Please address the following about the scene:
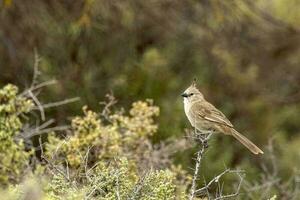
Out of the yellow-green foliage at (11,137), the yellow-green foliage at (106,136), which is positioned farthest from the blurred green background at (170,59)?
the yellow-green foliage at (11,137)

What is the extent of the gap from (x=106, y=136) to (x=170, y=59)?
809cm

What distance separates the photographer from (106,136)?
10.2 meters

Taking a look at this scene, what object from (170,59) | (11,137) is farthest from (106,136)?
(170,59)

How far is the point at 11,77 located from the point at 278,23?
4.92 meters

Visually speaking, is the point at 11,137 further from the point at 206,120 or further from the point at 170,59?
the point at 170,59

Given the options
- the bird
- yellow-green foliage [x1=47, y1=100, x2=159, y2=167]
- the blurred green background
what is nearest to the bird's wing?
the bird

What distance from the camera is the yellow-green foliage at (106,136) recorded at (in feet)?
32.1

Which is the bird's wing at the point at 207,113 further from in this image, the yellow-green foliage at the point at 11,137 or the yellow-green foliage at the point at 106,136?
the yellow-green foliage at the point at 11,137

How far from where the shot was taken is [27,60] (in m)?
16.5

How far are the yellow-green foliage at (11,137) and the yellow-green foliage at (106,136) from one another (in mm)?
303

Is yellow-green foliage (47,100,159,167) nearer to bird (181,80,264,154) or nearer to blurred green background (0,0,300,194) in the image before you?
bird (181,80,264,154)

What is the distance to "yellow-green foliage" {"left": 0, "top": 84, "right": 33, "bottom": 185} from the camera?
385 inches

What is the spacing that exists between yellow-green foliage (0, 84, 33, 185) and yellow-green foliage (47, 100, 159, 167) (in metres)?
0.30

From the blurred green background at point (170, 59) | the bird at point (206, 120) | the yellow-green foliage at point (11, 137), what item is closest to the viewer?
the bird at point (206, 120)
